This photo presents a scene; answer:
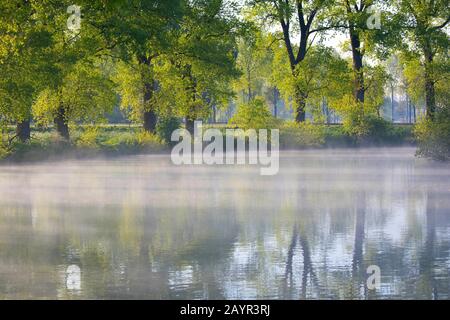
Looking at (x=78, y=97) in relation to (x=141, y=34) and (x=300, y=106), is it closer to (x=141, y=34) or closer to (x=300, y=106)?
(x=141, y=34)

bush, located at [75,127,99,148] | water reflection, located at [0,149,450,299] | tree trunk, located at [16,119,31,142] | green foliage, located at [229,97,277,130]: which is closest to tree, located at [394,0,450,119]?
green foliage, located at [229,97,277,130]

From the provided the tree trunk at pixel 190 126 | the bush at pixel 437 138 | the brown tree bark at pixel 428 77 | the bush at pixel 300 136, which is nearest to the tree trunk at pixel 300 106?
the bush at pixel 300 136

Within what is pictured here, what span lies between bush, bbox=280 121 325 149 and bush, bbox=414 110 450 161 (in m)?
16.1

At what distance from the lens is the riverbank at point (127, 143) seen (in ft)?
143

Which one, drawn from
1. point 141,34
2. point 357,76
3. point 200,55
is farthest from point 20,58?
point 357,76

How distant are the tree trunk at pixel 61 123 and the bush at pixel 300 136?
50.4 ft

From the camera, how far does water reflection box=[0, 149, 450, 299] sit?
1120cm

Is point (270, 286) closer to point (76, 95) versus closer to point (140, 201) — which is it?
point (140, 201)

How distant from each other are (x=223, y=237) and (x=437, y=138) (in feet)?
92.1

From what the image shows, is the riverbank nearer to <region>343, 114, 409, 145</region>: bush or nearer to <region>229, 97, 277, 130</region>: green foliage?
<region>343, 114, 409, 145</region>: bush

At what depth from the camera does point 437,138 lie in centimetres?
4194

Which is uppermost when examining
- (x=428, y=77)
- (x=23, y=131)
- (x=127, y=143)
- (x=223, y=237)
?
(x=428, y=77)

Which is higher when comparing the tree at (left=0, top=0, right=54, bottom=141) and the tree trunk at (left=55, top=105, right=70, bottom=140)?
the tree at (left=0, top=0, right=54, bottom=141)

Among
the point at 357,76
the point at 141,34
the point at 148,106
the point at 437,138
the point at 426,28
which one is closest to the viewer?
the point at 437,138
